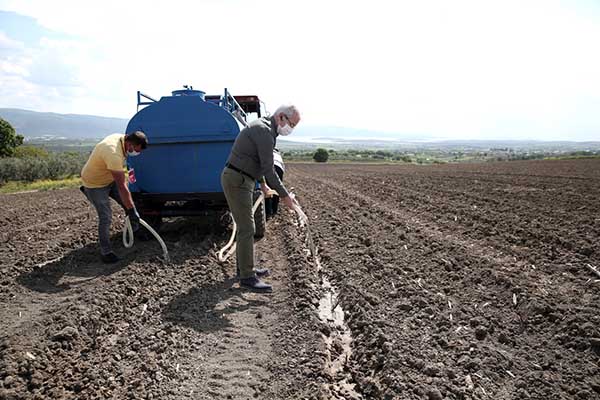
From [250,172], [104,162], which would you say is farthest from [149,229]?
[250,172]

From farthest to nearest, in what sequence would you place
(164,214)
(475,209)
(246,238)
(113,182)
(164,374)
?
(475,209) → (164,214) → (113,182) → (246,238) → (164,374)

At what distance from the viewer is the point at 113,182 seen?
586 cm

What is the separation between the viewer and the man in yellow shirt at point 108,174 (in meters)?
5.38

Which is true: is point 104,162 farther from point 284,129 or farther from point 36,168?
point 36,168

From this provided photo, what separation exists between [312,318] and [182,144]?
3.89 meters

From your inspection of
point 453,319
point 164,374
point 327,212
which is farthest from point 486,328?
point 327,212

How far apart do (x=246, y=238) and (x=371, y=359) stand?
7.06ft

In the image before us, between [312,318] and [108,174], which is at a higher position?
[108,174]

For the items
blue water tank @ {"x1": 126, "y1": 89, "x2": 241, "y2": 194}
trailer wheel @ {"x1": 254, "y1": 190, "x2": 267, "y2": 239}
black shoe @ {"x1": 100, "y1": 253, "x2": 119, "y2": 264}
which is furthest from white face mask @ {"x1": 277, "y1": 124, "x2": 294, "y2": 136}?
black shoe @ {"x1": 100, "y1": 253, "x2": 119, "y2": 264}

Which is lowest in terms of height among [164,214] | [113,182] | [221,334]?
[221,334]

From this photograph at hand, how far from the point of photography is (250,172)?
4.83m

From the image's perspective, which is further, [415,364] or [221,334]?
[221,334]

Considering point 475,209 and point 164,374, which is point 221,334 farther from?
point 475,209

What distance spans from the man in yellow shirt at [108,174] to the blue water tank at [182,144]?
957mm
